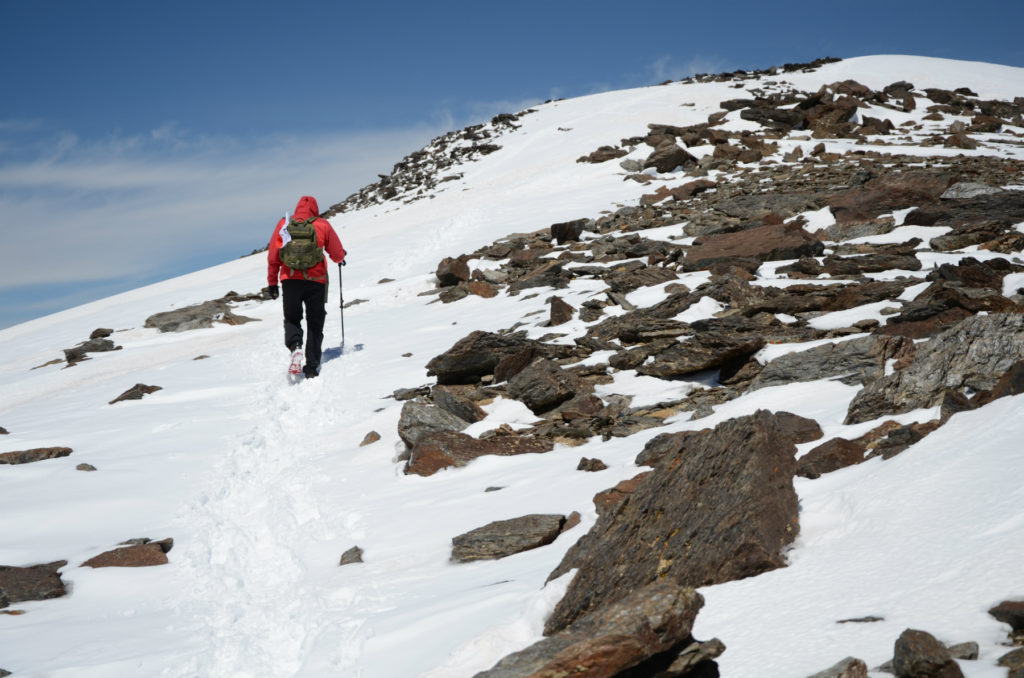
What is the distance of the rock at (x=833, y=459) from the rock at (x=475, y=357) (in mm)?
4994

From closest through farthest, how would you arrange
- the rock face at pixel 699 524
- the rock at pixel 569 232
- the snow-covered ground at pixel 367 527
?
the snow-covered ground at pixel 367 527, the rock face at pixel 699 524, the rock at pixel 569 232

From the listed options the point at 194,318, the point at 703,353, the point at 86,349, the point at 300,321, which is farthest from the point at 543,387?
the point at 194,318

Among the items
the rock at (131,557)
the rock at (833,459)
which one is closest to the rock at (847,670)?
the rock at (833,459)

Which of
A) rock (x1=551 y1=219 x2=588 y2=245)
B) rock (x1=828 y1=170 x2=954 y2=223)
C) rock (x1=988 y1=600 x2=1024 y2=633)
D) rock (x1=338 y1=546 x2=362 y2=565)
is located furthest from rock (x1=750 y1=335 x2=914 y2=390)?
rock (x1=551 y1=219 x2=588 y2=245)

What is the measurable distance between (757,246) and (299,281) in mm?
8146

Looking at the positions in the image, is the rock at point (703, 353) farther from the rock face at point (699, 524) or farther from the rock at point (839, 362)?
the rock face at point (699, 524)

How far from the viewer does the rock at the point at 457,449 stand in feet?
21.6

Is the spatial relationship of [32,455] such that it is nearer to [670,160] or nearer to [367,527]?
[367,527]

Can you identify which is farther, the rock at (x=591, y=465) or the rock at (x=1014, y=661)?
the rock at (x=591, y=465)

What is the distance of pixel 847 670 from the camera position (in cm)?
217

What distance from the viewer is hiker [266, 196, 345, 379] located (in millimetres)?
10977

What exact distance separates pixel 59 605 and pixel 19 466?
3402mm

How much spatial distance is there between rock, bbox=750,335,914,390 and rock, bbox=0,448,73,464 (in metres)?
7.49

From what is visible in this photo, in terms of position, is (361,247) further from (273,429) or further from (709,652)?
(709,652)
